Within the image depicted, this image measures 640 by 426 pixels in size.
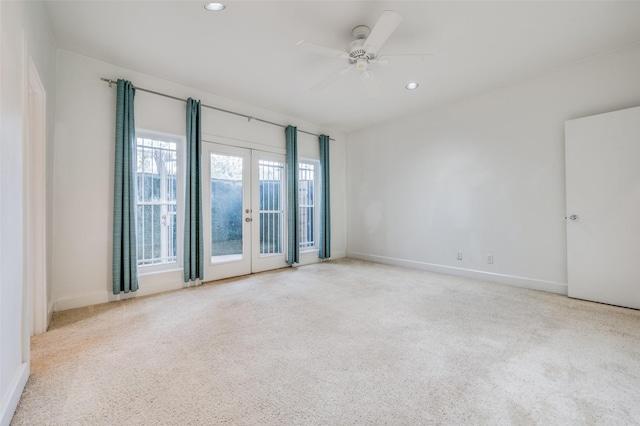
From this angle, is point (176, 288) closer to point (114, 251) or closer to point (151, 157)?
point (114, 251)

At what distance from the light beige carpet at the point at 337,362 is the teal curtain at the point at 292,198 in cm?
170

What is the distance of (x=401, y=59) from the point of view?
8.43 ft

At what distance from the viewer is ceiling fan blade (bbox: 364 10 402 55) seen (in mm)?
1985

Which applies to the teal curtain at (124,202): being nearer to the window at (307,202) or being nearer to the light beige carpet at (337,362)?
the light beige carpet at (337,362)

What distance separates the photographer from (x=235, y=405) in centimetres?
143

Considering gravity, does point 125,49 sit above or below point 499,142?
above

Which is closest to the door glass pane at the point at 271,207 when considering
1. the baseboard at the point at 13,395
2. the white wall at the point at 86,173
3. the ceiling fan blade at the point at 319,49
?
the white wall at the point at 86,173

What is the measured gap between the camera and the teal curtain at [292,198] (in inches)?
189

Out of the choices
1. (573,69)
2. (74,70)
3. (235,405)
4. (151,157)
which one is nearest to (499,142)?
(573,69)

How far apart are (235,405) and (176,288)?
2558 mm

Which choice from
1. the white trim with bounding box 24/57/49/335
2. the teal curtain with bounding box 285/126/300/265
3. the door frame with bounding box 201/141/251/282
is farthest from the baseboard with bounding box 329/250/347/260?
the white trim with bounding box 24/57/49/335

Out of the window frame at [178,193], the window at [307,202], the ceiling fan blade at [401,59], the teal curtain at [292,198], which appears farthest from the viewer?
the window at [307,202]

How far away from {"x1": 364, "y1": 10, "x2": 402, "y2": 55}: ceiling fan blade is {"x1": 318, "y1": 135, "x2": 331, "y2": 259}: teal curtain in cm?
291

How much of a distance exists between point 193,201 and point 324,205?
2462mm
